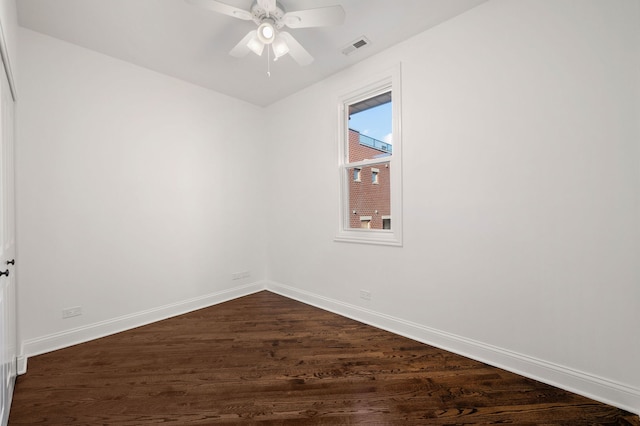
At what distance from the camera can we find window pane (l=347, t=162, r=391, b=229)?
9.50 feet

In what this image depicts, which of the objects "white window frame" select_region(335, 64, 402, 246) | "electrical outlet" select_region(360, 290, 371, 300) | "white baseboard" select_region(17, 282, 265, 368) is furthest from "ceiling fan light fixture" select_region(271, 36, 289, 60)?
"white baseboard" select_region(17, 282, 265, 368)

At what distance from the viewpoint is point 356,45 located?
2.66m

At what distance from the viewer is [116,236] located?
283 cm

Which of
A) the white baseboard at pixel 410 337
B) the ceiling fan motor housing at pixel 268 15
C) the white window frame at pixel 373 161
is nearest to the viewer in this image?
the white baseboard at pixel 410 337

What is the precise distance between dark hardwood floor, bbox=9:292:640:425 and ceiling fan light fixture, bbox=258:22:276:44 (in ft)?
8.81

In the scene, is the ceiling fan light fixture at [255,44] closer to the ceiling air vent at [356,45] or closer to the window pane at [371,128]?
the ceiling air vent at [356,45]

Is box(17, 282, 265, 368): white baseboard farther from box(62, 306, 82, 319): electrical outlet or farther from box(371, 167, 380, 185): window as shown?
box(371, 167, 380, 185): window

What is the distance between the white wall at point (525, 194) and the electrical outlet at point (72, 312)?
2936mm

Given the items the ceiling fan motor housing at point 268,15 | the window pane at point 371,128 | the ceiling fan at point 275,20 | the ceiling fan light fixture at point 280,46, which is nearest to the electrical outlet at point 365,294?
the window pane at point 371,128

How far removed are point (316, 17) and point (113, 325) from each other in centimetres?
350

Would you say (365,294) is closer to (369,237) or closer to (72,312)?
(369,237)

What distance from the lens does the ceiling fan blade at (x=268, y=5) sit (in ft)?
6.15

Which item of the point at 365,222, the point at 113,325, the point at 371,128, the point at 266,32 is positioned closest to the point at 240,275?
the point at 113,325

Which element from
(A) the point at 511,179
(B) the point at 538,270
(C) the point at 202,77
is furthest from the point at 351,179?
(C) the point at 202,77
